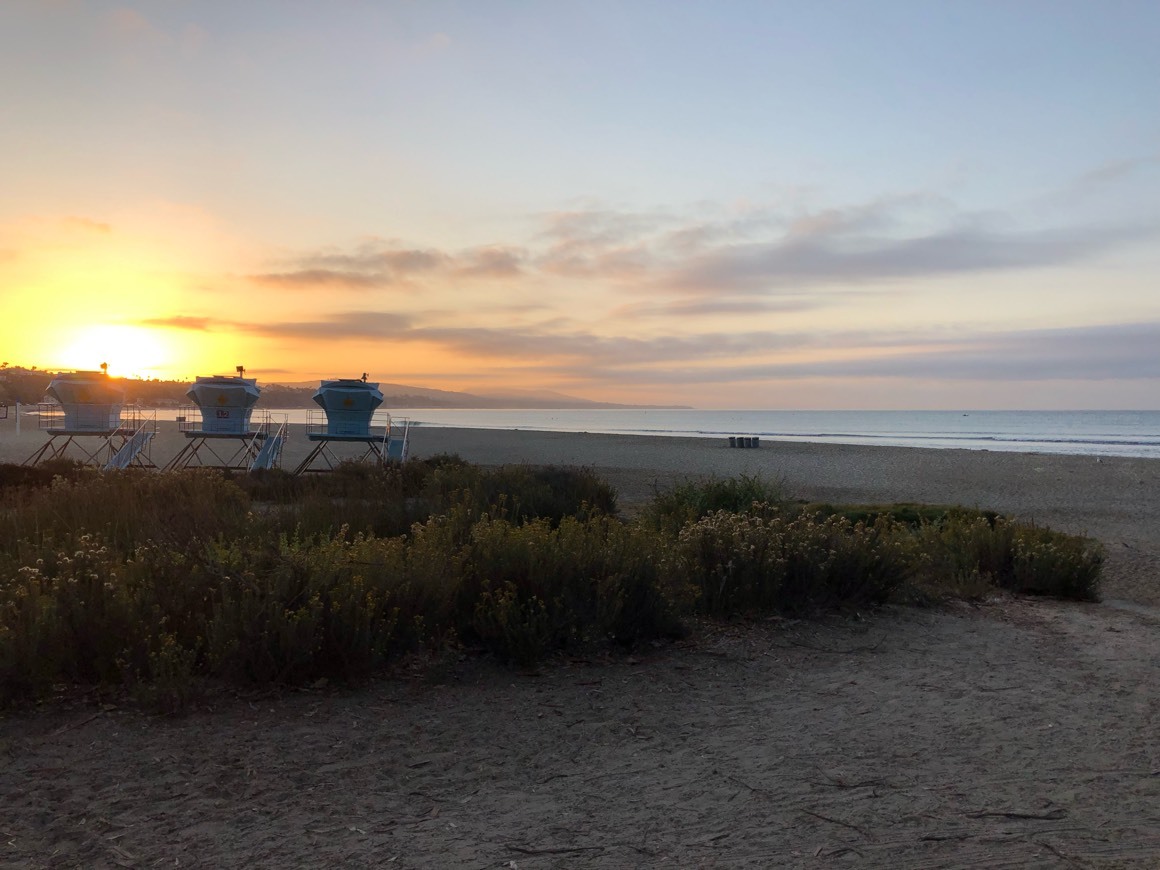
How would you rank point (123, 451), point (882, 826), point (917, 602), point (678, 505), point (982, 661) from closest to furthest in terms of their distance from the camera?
1. point (882, 826)
2. point (982, 661)
3. point (917, 602)
4. point (678, 505)
5. point (123, 451)

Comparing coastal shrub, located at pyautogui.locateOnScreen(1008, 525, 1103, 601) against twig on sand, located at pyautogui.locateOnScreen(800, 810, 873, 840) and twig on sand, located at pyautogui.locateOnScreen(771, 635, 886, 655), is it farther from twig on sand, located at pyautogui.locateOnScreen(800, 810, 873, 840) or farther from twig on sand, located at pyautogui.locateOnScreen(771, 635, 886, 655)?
twig on sand, located at pyautogui.locateOnScreen(800, 810, 873, 840)

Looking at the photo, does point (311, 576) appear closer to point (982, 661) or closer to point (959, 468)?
point (982, 661)

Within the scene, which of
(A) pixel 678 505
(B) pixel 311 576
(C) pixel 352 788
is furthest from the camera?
(A) pixel 678 505

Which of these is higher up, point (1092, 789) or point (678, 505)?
point (678, 505)

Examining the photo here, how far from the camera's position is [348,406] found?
19.5 metres

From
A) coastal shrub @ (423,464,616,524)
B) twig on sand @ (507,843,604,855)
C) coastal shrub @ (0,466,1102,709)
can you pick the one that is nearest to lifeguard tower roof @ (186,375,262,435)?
coastal shrub @ (423,464,616,524)

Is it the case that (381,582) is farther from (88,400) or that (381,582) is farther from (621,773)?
(88,400)

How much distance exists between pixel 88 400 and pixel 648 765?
19868mm

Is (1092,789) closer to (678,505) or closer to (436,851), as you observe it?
(436,851)

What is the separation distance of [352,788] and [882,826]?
189cm

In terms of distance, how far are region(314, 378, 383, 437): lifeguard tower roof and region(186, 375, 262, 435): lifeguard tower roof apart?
1.67 m

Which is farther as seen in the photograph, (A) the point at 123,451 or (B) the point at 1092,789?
(A) the point at 123,451

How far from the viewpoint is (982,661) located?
18.6 feet

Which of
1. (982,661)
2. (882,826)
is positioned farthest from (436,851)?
(982,661)
